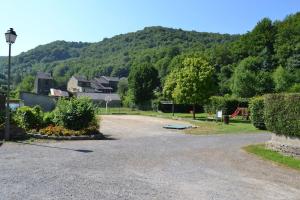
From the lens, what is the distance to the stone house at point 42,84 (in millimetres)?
122988

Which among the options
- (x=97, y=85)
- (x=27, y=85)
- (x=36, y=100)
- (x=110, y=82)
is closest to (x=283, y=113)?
(x=36, y=100)

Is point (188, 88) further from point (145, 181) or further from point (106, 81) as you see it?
point (106, 81)

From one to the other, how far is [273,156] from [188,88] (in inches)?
1011

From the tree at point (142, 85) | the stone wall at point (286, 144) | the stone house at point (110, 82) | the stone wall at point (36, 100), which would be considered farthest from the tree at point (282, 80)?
the stone house at point (110, 82)

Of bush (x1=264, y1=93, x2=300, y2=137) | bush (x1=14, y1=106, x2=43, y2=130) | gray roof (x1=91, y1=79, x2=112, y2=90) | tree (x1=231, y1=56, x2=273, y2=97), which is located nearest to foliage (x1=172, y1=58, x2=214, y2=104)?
bush (x1=264, y1=93, x2=300, y2=137)

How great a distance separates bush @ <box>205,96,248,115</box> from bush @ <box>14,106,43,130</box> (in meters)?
26.6

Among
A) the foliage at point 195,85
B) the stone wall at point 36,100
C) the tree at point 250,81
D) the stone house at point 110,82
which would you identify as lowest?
the stone wall at point 36,100

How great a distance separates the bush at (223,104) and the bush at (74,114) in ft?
82.0

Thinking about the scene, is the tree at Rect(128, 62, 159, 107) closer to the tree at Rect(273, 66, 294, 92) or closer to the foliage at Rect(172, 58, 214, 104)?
the tree at Rect(273, 66, 294, 92)

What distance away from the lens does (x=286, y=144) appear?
17.2 metres

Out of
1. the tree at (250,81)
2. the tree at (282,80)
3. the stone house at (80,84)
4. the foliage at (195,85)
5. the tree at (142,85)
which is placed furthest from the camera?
the stone house at (80,84)

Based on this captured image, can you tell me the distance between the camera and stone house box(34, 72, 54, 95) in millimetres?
122988

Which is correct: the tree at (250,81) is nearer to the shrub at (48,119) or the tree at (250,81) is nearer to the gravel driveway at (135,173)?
the shrub at (48,119)

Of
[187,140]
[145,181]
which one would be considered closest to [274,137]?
[187,140]
